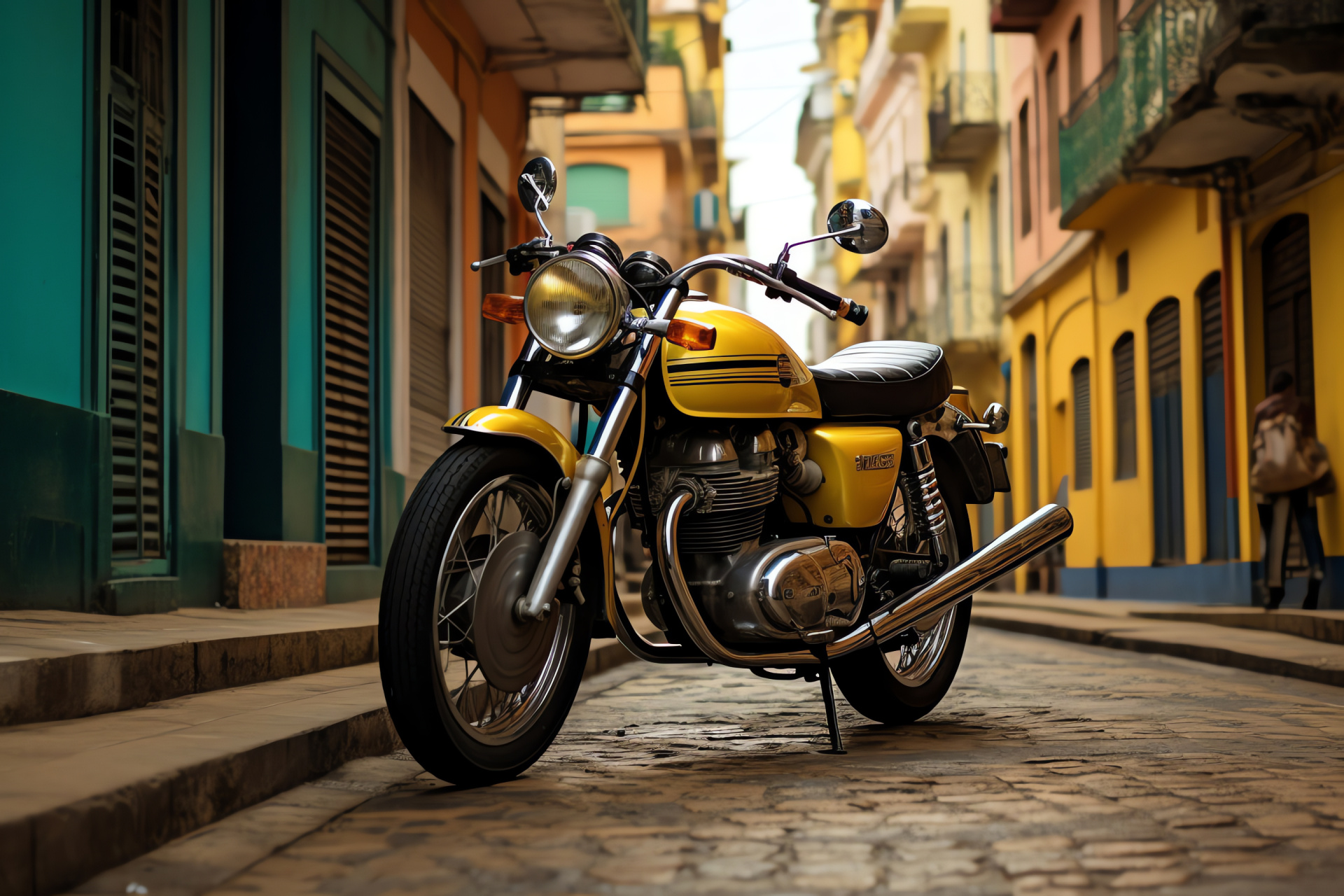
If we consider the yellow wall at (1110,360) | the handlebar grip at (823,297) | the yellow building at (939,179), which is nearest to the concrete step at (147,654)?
the handlebar grip at (823,297)

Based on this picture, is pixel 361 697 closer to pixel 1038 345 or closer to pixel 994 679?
pixel 994 679

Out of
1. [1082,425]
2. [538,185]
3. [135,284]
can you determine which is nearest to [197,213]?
[135,284]

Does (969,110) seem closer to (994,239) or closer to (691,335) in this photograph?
(994,239)

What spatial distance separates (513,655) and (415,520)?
0.46 m

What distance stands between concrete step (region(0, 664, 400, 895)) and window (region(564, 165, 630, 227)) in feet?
100

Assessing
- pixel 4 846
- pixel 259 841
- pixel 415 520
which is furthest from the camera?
pixel 415 520

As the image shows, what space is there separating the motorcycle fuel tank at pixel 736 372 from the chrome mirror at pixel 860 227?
1.16 feet

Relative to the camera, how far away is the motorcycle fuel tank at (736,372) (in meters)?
3.95

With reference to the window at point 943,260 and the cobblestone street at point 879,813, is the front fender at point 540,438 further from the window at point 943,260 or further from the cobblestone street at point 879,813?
the window at point 943,260

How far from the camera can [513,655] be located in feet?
11.5

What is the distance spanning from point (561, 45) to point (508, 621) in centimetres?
1080

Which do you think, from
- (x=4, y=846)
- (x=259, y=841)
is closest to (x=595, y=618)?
(x=259, y=841)

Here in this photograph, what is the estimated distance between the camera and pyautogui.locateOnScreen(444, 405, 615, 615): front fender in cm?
339

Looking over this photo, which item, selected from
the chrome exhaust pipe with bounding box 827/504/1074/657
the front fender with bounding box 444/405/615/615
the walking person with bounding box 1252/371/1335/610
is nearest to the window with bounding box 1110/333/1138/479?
the walking person with bounding box 1252/371/1335/610
